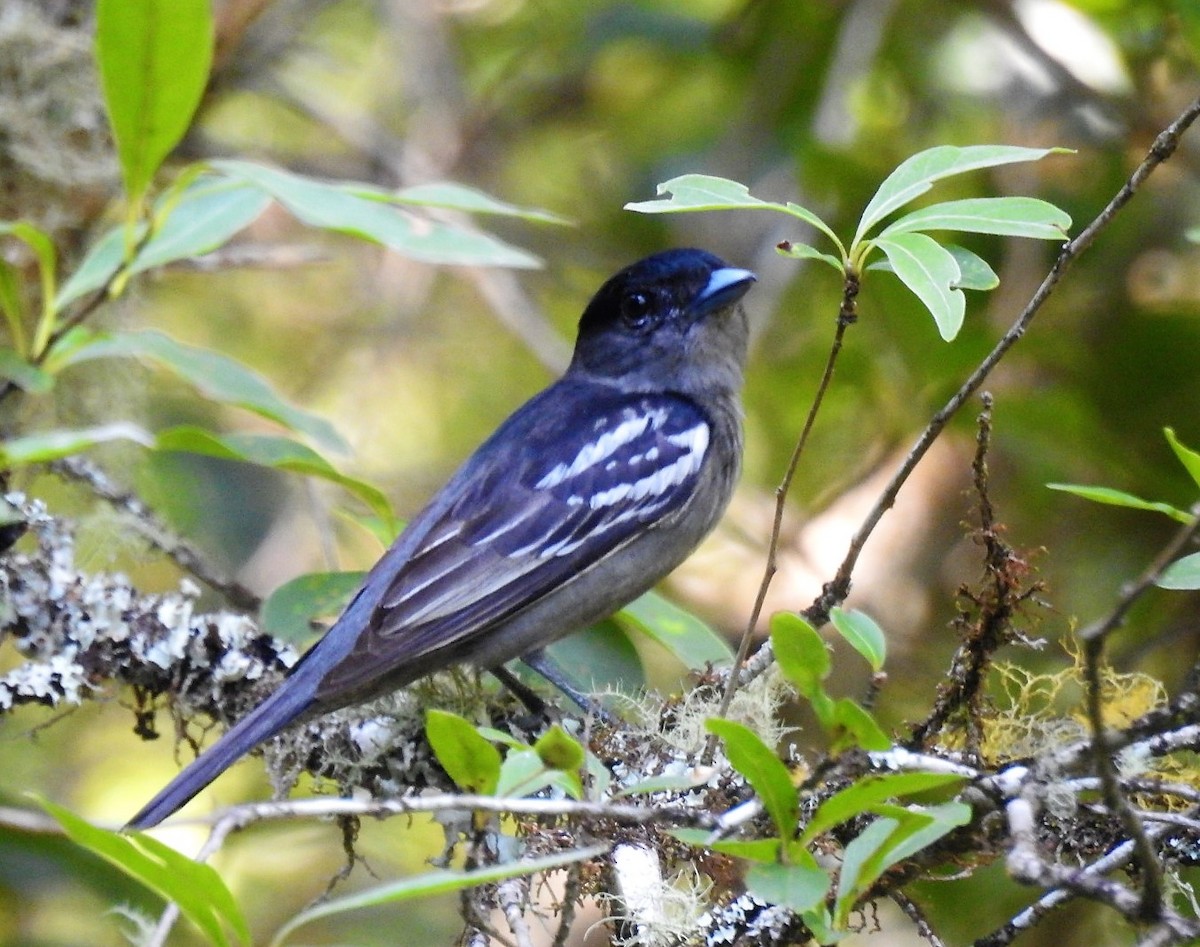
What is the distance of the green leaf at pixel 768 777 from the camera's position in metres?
1.87

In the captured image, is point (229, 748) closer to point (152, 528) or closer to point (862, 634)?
point (152, 528)

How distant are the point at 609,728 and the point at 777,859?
1.29 metres

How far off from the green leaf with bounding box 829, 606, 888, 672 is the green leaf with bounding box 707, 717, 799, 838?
267 mm

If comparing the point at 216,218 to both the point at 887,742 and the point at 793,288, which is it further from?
the point at 793,288

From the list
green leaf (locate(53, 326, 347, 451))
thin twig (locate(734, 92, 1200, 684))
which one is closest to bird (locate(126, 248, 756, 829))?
green leaf (locate(53, 326, 347, 451))

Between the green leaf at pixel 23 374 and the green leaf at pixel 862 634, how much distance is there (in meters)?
1.81

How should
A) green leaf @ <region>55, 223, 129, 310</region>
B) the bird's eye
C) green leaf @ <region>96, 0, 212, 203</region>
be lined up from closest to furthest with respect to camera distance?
green leaf @ <region>96, 0, 212, 203</region> → green leaf @ <region>55, 223, 129, 310</region> → the bird's eye

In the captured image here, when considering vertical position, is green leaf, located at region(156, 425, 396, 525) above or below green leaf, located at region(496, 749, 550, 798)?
above

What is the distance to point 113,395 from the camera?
4.66 meters

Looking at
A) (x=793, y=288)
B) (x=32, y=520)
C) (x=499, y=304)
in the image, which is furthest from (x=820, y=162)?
(x=32, y=520)

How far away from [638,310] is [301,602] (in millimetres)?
1784

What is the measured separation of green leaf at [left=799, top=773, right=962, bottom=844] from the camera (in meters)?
1.79

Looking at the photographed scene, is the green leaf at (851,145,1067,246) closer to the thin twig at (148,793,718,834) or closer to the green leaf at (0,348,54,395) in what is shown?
the thin twig at (148,793,718,834)

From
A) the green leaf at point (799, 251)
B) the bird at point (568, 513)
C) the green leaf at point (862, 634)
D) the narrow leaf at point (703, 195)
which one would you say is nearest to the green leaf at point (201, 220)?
the bird at point (568, 513)
